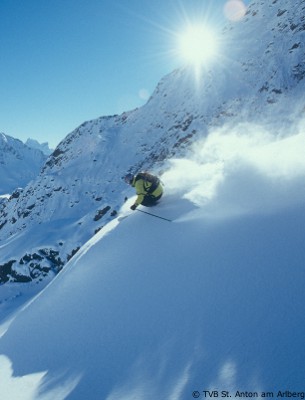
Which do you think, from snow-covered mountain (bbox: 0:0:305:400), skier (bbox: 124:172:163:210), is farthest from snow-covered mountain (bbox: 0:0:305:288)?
snow-covered mountain (bbox: 0:0:305:400)

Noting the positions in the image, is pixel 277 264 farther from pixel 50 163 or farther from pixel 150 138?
pixel 50 163

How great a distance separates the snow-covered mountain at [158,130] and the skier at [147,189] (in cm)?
2395

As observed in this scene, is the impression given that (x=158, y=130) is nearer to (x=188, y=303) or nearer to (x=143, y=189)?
(x=143, y=189)

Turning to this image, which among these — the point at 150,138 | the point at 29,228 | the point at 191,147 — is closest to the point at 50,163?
the point at 29,228

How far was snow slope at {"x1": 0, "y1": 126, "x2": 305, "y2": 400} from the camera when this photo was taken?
11.3 ft

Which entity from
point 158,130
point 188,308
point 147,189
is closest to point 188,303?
point 188,308

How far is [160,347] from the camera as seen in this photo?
13.5 ft

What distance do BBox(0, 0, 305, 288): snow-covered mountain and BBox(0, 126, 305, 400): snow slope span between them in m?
25.2

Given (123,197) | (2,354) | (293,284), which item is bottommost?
(2,354)

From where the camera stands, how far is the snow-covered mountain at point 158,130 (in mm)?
39000

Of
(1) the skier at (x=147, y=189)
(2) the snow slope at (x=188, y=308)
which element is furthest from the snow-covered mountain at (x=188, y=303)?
(1) the skier at (x=147, y=189)

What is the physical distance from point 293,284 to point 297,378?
4.20ft

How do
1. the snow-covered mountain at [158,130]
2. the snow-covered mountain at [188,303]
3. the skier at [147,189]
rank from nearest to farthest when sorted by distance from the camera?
the snow-covered mountain at [188,303]
the skier at [147,189]
the snow-covered mountain at [158,130]

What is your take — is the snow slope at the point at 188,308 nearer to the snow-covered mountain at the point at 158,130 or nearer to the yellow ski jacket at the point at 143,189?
the yellow ski jacket at the point at 143,189
